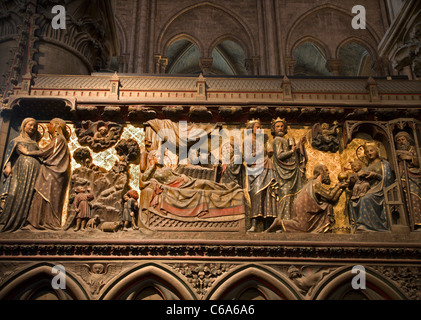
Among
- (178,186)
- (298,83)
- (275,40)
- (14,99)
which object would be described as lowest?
(178,186)

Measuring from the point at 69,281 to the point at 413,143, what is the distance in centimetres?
636

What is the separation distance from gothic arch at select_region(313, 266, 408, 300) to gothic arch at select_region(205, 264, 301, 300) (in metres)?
0.42

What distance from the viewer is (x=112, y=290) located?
25.1 feet

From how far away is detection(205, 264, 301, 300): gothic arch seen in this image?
7.70 meters

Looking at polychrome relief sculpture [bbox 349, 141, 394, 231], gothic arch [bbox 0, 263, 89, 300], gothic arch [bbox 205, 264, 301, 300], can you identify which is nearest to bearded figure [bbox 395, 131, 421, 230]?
polychrome relief sculpture [bbox 349, 141, 394, 231]

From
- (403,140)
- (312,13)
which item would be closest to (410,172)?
(403,140)

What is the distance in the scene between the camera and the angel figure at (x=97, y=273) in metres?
7.70

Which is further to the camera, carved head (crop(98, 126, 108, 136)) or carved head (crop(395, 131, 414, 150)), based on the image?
carved head (crop(98, 126, 108, 136))

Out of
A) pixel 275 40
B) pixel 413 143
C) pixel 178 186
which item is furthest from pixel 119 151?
pixel 275 40

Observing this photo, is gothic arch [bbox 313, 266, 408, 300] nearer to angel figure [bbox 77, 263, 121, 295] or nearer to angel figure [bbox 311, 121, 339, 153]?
angel figure [bbox 311, 121, 339, 153]

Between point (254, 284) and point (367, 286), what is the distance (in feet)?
5.87
